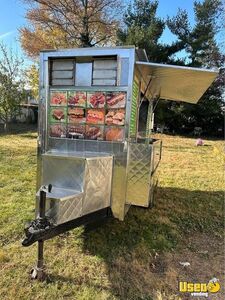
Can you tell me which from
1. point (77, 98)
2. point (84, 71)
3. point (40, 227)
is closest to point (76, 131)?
point (77, 98)

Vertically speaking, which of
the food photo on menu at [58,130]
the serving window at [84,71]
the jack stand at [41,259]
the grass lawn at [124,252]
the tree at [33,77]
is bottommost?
the grass lawn at [124,252]

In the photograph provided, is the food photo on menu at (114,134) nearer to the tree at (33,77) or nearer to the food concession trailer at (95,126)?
the food concession trailer at (95,126)

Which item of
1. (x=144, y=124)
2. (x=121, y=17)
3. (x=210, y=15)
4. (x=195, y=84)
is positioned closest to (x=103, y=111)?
(x=195, y=84)

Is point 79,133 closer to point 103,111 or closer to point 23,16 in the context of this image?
point 103,111

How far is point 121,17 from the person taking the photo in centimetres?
1470

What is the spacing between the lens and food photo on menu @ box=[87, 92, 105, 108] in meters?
2.79

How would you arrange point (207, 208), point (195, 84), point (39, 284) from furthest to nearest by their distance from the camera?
point (207, 208)
point (195, 84)
point (39, 284)

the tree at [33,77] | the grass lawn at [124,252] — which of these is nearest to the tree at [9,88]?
the tree at [33,77]

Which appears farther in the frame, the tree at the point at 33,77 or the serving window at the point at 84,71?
the tree at the point at 33,77

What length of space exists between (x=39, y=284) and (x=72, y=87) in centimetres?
182

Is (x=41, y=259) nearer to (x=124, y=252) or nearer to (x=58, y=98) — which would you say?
(x=124, y=252)

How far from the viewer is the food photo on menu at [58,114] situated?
2.96 meters

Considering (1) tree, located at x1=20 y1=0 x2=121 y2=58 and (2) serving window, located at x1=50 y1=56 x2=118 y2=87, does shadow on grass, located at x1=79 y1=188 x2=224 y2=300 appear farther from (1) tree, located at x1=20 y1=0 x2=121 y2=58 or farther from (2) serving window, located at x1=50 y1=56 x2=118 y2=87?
(1) tree, located at x1=20 y1=0 x2=121 y2=58

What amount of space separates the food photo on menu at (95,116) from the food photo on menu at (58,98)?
28cm
